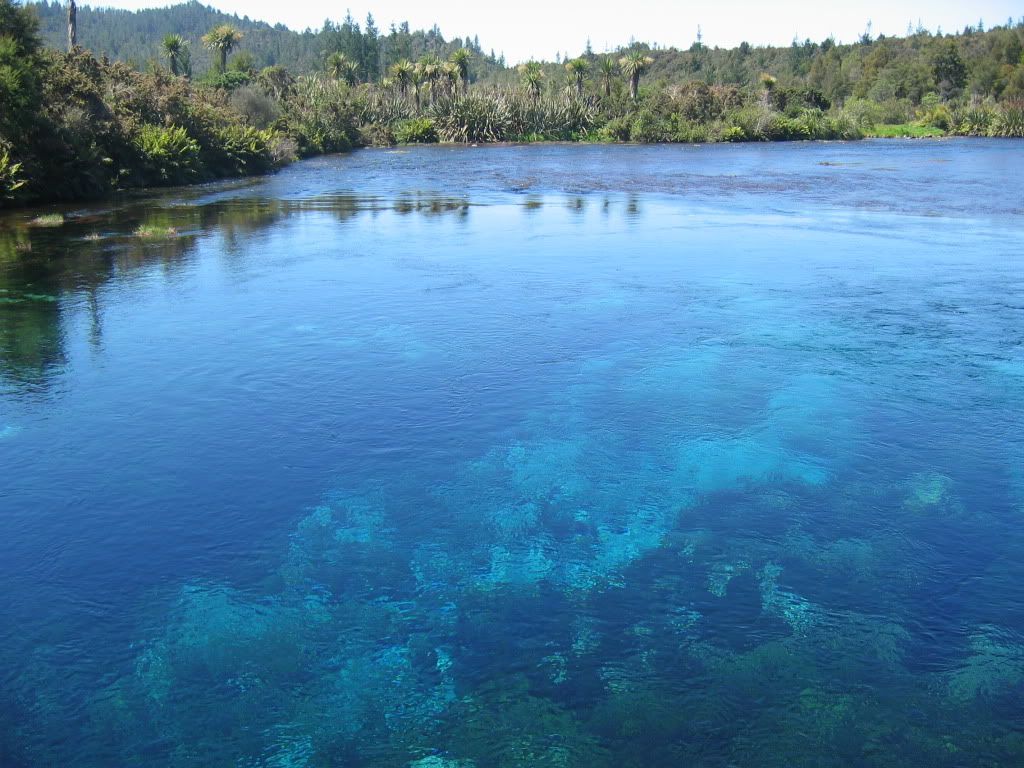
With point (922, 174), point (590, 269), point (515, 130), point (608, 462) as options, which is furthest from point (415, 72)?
Result: point (608, 462)

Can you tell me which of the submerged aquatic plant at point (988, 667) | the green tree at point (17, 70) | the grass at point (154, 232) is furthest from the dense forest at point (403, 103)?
the submerged aquatic plant at point (988, 667)

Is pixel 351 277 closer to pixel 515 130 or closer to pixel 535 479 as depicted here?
pixel 535 479

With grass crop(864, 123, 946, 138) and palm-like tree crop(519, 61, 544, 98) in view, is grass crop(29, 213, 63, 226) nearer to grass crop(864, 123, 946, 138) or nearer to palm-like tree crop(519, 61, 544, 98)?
palm-like tree crop(519, 61, 544, 98)

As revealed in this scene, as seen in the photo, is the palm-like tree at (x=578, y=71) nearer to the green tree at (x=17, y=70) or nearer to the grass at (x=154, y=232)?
the green tree at (x=17, y=70)

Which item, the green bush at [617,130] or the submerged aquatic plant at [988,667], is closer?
the submerged aquatic plant at [988,667]

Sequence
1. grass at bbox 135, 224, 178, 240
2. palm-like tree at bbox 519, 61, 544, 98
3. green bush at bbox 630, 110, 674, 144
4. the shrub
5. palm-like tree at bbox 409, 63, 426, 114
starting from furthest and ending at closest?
palm-like tree at bbox 519, 61, 544, 98 → palm-like tree at bbox 409, 63, 426, 114 → green bush at bbox 630, 110, 674, 144 → the shrub → grass at bbox 135, 224, 178, 240

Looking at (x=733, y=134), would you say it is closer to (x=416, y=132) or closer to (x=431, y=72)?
(x=416, y=132)

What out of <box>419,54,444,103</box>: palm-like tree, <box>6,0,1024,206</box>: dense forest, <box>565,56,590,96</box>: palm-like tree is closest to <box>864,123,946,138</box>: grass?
<box>6,0,1024,206</box>: dense forest
